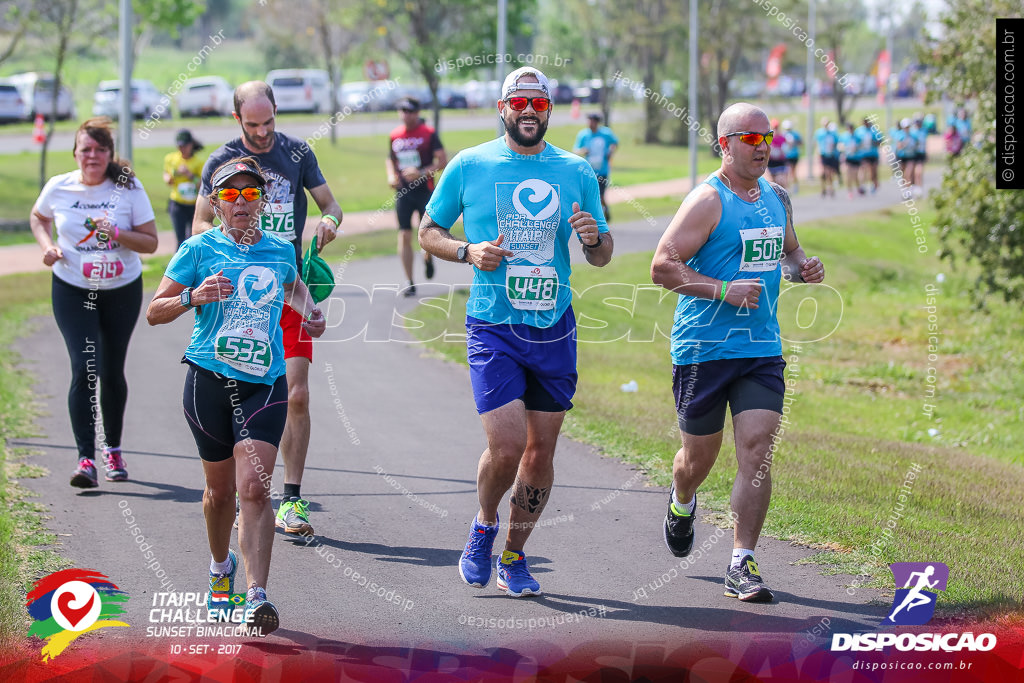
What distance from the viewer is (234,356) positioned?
470 centimetres

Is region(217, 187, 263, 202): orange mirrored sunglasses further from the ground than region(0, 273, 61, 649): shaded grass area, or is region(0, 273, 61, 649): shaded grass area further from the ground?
region(217, 187, 263, 202): orange mirrored sunglasses

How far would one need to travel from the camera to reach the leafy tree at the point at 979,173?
44.9ft

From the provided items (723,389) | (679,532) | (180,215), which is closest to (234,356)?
(723,389)

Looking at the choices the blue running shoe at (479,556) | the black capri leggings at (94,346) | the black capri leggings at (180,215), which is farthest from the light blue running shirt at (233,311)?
the black capri leggings at (180,215)

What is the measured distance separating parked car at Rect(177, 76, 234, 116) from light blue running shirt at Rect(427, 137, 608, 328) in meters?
39.3

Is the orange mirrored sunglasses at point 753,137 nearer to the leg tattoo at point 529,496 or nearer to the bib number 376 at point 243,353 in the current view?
the leg tattoo at point 529,496

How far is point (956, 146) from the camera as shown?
28719mm

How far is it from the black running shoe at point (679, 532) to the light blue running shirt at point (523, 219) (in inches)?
49.0

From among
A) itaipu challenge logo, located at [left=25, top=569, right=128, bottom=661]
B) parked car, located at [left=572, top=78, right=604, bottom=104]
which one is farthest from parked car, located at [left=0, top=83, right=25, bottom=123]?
itaipu challenge logo, located at [left=25, top=569, right=128, bottom=661]

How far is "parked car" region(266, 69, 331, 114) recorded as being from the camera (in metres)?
44.2

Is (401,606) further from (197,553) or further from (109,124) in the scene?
(109,124)

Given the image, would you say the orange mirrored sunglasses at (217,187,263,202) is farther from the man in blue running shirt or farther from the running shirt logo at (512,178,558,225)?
the running shirt logo at (512,178,558,225)

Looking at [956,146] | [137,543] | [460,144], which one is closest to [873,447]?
[137,543]

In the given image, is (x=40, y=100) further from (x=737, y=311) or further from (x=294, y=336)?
(x=737, y=311)
